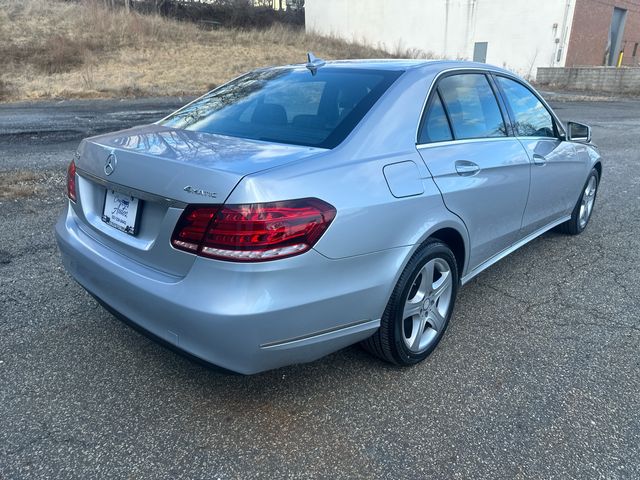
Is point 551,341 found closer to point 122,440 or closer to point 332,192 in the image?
point 332,192

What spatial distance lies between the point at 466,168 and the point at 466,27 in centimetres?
3305

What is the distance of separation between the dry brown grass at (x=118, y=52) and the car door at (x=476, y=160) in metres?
17.1

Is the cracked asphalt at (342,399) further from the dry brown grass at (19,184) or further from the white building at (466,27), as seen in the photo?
the white building at (466,27)

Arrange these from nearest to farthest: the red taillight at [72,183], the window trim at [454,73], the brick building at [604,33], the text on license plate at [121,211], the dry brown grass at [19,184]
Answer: the text on license plate at [121,211], the window trim at [454,73], the red taillight at [72,183], the dry brown grass at [19,184], the brick building at [604,33]

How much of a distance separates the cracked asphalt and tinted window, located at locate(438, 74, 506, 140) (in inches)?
47.8

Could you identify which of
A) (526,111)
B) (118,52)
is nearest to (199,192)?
(526,111)

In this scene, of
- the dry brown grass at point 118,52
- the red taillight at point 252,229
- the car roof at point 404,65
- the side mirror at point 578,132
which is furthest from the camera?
the dry brown grass at point 118,52

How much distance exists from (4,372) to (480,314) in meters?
2.89

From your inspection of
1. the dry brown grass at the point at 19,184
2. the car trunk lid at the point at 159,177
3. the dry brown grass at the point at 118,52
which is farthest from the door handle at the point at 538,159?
the dry brown grass at the point at 118,52

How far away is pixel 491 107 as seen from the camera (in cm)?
344

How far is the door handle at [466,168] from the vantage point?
287 cm

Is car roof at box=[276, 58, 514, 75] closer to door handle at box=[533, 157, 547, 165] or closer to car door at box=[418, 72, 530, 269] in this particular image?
car door at box=[418, 72, 530, 269]

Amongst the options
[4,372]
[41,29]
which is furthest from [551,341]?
[41,29]

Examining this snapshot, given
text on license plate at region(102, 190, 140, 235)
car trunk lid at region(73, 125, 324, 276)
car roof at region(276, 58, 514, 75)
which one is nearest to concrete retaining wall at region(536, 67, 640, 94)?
car roof at region(276, 58, 514, 75)
